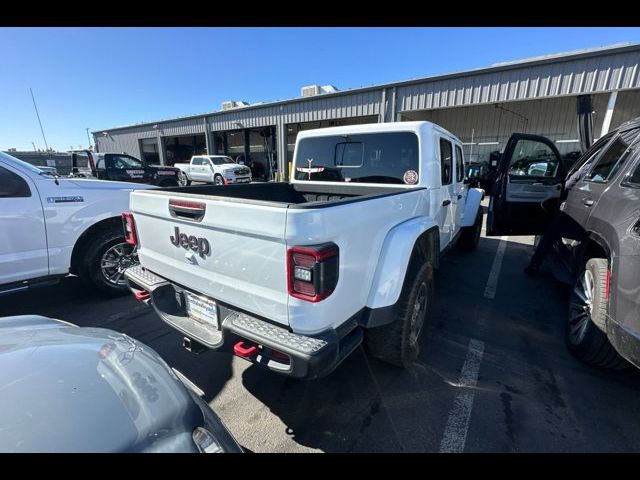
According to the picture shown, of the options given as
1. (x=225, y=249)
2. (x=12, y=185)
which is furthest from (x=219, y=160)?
(x=225, y=249)

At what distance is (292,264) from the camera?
1623 millimetres

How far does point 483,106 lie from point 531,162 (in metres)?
17.9

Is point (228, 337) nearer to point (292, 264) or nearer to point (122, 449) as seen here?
point (292, 264)

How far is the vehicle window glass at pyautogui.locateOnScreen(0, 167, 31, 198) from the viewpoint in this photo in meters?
3.15

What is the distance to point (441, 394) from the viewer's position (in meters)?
2.45

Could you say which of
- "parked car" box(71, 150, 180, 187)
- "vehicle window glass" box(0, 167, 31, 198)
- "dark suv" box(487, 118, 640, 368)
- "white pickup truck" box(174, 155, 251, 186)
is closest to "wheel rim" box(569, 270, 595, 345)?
"dark suv" box(487, 118, 640, 368)

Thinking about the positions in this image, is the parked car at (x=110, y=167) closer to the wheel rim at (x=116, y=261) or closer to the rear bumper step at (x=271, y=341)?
the wheel rim at (x=116, y=261)

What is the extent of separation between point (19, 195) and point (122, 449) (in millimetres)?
3559

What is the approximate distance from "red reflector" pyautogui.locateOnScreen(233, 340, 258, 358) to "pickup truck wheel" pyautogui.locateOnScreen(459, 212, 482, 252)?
5493mm

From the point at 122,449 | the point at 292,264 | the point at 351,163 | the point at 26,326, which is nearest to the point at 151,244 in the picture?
the point at 26,326

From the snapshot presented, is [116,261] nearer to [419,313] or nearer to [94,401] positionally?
[94,401]

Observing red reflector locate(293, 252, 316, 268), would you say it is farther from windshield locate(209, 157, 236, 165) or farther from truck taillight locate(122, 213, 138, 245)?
windshield locate(209, 157, 236, 165)

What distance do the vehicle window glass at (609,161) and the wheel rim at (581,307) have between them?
110cm

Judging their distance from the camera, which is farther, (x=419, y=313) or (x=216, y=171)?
(x=216, y=171)
